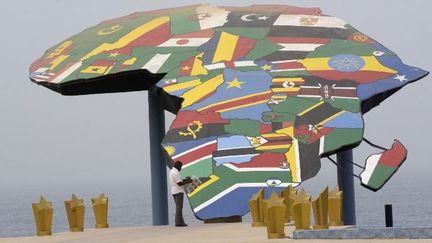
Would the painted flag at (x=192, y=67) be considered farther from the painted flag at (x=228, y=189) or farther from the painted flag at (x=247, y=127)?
→ the painted flag at (x=228, y=189)

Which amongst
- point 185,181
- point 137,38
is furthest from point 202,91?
point 185,181

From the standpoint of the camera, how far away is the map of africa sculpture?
102ft

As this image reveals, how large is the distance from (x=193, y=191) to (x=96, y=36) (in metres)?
10.0

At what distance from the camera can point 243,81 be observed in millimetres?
34688

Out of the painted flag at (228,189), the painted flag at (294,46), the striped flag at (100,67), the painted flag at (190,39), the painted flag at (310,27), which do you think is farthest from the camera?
the painted flag at (310,27)

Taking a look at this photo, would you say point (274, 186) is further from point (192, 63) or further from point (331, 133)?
point (192, 63)

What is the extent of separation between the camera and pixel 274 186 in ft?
99.8

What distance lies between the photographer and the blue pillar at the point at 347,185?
36.9 meters

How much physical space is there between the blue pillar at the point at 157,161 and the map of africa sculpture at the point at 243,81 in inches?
27.2

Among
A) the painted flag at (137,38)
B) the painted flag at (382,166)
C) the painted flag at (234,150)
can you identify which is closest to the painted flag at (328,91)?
the painted flag at (234,150)

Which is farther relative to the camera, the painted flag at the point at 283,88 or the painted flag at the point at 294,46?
the painted flag at the point at 294,46

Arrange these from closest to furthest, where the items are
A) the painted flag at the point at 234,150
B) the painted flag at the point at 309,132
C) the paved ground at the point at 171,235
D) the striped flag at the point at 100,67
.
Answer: the paved ground at the point at 171,235 < the painted flag at the point at 234,150 < the painted flag at the point at 309,132 < the striped flag at the point at 100,67

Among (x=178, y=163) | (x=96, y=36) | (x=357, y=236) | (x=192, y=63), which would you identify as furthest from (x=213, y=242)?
(x=96, y=36)

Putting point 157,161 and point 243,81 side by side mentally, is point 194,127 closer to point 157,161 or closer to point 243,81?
point 243,81
